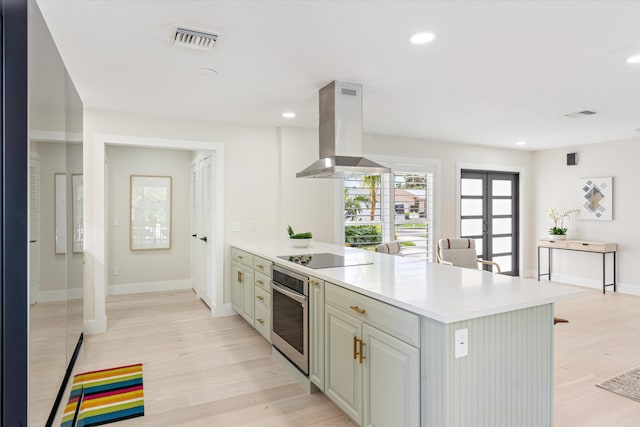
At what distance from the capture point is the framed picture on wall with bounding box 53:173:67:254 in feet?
3.01

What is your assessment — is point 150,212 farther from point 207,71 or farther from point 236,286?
point 207,71

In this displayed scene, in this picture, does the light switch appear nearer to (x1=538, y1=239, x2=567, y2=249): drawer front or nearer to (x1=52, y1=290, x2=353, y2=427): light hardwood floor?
(x1=52, y1=290, x2=353, y2=427): light hardwood floor

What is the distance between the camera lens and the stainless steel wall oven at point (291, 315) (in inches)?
110

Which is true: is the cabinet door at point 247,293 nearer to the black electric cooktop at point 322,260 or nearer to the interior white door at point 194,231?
the black electric cooktop at point 322,260

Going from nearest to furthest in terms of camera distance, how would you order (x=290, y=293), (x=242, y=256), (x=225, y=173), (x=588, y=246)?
(x=290, y=293) → (x=242, y=256) → (x=225, y=173) → (x=588, y=246)

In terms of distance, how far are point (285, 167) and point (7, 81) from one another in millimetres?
4384

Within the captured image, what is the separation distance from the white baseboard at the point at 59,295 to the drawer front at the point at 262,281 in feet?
7.59

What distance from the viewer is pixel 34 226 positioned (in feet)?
2.46

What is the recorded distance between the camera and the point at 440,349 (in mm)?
1703

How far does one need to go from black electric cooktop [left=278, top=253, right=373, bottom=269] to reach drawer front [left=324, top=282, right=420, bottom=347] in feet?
1.50

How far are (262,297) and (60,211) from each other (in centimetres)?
284

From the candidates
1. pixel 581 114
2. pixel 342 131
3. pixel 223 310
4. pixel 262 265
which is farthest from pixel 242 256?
pixel 581 114

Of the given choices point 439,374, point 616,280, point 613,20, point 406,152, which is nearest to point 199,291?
point 406,152

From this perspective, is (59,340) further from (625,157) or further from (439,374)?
(625,157)
